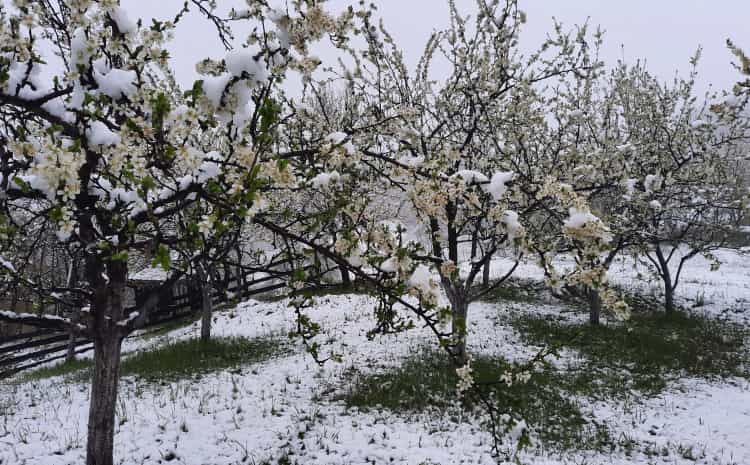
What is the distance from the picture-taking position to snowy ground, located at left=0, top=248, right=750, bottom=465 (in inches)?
201

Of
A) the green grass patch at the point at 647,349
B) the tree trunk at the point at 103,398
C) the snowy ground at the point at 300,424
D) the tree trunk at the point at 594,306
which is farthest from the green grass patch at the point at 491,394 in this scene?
the tree trunk at the point at 594,306

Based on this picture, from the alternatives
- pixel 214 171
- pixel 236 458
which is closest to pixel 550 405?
pixel 236 458

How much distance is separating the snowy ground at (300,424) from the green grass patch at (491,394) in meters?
0.28

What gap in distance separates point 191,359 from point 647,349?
9805 millimetres

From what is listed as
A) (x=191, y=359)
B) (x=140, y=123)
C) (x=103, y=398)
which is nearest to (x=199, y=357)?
(x=191, y=359)

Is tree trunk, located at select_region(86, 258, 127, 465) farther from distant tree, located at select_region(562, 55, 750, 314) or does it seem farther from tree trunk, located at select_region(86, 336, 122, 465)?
distant tree, located at select_region(562, 55, 750, 314)

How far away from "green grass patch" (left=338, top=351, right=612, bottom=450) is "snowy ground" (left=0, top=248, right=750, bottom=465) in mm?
277

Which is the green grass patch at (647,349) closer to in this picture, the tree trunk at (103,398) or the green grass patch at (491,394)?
the green grass patch at (491,394)

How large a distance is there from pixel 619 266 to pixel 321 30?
77.6ft

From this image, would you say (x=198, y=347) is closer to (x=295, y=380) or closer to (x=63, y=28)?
(x=295, y=380)

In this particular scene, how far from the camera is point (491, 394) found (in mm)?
6719

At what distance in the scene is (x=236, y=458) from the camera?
4965 mm

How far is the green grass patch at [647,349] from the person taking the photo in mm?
7604

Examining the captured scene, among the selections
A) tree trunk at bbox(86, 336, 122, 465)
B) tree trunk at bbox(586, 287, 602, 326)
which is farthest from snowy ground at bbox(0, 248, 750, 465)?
tree trunk at bbox(586, 287, 602, 326)
